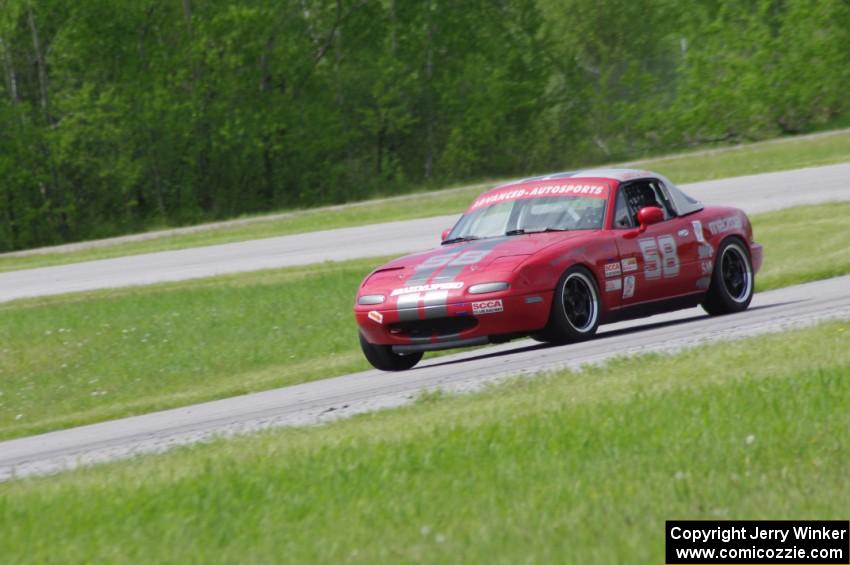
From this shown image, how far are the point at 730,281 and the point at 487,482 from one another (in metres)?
7.71

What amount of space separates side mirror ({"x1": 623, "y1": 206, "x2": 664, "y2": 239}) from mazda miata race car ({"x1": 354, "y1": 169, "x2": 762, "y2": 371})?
0.04 feet

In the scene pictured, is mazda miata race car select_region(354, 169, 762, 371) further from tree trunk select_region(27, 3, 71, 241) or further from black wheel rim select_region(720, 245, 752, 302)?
tree trunk select_region(27, 3, 71, 241)

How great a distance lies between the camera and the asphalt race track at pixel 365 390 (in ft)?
30.9

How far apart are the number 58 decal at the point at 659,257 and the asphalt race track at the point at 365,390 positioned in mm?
527

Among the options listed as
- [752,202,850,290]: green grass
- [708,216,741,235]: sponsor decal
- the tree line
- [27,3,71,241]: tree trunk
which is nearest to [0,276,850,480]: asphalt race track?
[708,216,741,235]: sponsor decal

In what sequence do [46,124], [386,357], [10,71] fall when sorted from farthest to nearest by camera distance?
[46,124], [10,71], [386,357]

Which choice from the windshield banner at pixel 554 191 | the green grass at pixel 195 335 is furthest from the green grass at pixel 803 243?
the windshield banner at pixel 554 191

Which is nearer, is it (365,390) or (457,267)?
(365,390)

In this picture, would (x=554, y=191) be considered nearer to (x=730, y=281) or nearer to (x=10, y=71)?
(x=730, y=281)

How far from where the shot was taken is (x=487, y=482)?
6172mm

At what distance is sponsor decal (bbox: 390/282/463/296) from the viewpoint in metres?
11.3

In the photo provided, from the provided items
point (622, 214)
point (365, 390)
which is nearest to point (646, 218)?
point (622, 214)

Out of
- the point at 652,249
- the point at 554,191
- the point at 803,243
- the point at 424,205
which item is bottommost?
the point at 424,205

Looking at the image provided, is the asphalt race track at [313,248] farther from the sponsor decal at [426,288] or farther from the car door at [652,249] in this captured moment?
the sponsor decal at [426,288]
